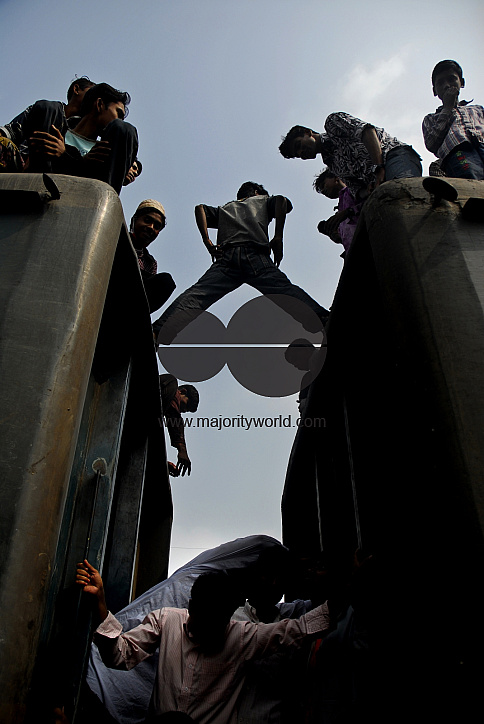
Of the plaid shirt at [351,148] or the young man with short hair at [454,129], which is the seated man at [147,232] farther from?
the young man with short hair at [454,129]

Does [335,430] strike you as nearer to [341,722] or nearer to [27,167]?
[341,722]

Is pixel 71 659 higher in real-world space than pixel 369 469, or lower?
lower

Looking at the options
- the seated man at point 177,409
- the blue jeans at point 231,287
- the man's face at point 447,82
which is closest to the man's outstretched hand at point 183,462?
the seated man at point 177,409

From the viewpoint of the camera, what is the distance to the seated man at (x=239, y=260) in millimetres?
4203

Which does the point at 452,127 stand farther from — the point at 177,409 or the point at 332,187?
the point at 177,409

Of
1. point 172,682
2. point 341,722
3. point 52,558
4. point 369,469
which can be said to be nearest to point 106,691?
point 172,682

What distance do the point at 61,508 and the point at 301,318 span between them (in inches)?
119

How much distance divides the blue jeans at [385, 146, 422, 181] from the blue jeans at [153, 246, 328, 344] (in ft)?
3.83

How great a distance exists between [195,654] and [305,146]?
4.12 metres

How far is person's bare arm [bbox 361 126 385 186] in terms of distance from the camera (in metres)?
3.82

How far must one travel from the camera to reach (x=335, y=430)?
3.33 m

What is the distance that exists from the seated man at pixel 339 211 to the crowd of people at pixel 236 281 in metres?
0.01

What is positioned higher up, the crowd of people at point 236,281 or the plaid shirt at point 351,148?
the plaid shirt at point 351,148

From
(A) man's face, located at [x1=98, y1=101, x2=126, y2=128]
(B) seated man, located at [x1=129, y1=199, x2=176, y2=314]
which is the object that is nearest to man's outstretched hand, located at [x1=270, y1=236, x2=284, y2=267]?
(B) seated man, located at [x1=129, y1=199, x2=176, y2=314]
